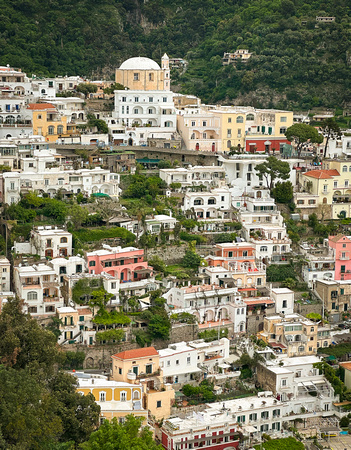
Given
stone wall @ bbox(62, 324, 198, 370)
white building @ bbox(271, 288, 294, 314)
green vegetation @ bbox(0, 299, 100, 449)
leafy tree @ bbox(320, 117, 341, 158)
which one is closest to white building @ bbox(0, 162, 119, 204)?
stone wall @ bbox(62, 324, 198, 370)

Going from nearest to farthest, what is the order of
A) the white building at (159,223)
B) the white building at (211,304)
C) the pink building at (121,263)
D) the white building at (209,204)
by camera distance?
the white building at (211,304) < the pink building at (121,263) < the white building at (159,223) < the white building at (209,204)

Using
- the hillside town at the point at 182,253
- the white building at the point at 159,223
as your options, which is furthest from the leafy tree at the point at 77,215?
the white building at the point at 159,223

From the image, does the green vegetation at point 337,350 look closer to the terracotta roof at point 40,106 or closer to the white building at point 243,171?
the white building at point 243,171

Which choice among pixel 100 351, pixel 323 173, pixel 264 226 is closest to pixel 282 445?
pixel 100 351

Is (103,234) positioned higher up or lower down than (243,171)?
lower down

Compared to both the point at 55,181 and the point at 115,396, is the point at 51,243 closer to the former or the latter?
the point at 55,181

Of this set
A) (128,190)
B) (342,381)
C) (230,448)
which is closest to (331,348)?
(342,381)
